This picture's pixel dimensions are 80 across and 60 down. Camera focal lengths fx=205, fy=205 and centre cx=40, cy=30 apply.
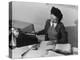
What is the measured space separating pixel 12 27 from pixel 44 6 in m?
0.66

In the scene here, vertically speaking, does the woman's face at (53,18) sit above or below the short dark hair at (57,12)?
below

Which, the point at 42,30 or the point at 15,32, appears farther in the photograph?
the point at 42,30

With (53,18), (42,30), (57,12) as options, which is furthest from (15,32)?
(57,12)

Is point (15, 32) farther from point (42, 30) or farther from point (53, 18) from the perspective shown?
point (53, 18)

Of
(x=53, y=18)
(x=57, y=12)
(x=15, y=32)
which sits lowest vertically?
(x=15, y=32)

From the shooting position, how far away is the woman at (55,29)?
3.44 metres

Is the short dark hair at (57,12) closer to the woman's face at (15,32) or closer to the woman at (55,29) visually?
the woman at (55,29)

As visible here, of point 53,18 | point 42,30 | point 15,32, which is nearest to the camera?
point 15,32

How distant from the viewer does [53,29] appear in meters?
3.50

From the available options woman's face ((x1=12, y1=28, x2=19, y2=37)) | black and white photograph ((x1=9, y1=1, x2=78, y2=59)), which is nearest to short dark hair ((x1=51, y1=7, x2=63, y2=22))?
black and white photograph ((x1=9, y1=1, x2=78, y2=59))

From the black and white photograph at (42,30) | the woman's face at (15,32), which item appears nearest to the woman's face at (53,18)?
the black and white photograph at (42,30)

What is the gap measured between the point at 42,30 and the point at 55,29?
262 mm

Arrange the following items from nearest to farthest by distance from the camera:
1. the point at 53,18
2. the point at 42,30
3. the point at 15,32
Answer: the point at 15,32, the point at 42,30, the point at 53,18

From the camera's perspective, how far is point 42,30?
3.38m
